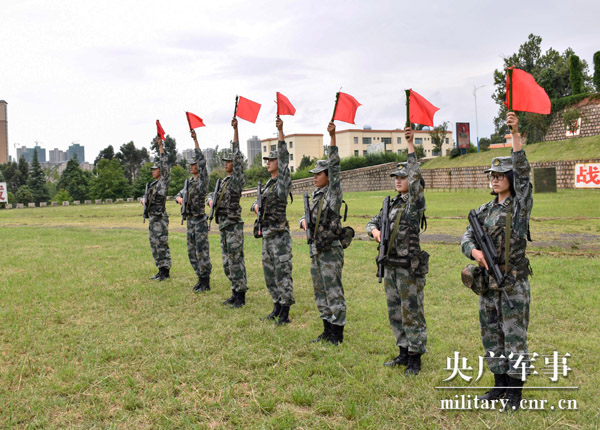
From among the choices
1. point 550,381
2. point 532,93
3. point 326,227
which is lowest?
point 550,381

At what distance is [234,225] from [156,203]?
2.99 m

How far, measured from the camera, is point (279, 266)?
6652mm

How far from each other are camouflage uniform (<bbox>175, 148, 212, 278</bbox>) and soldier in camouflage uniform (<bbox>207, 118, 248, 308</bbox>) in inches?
37.3

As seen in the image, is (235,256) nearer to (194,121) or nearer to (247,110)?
(247,110)

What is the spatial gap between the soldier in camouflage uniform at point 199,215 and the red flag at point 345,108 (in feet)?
11.4

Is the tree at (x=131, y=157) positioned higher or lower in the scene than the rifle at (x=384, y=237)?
higher

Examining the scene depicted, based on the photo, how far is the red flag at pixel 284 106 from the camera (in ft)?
21.8

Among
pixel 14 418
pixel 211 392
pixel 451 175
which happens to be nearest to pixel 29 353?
pixel 14 418

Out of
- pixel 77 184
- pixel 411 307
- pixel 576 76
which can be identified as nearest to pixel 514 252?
pixel 411 307

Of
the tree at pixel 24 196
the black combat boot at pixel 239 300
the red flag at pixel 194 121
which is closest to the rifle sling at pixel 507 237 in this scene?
the black combat boot at pixel 239 300

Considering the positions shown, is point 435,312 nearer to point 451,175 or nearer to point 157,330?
point 157,330

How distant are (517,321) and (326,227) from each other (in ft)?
7.98

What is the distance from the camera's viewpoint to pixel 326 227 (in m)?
5.64

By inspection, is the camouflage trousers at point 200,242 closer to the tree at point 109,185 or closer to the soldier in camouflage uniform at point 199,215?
the soldier in camouflage uniform at point 199,215
